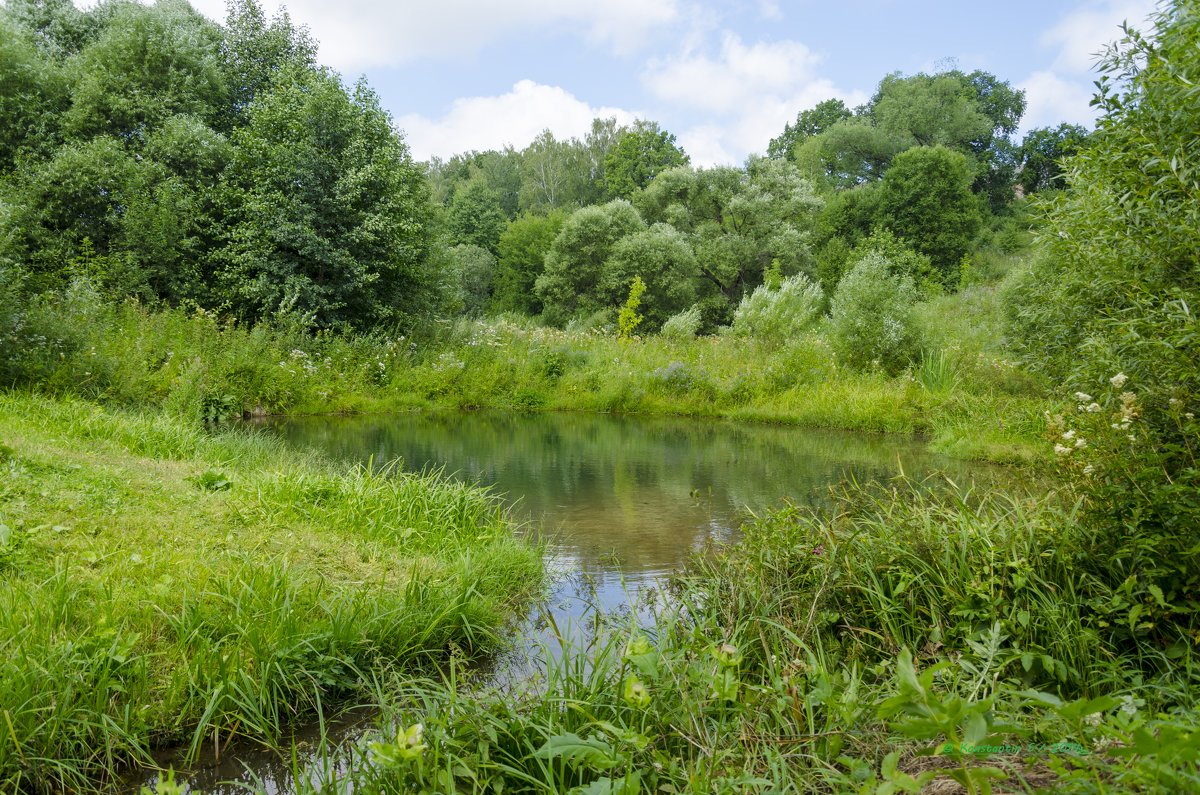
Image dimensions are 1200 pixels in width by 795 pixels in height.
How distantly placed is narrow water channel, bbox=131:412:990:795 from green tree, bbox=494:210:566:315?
74.6ft

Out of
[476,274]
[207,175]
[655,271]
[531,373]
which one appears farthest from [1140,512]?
[476,274]

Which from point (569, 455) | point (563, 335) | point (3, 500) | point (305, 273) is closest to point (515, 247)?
point (563, 335)

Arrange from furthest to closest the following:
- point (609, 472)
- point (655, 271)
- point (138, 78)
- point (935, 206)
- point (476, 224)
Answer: point (476, 224), point (935, 206), point (655, 271), point (138, 78), point (609, 472)

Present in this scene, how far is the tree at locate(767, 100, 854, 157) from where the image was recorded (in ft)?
164

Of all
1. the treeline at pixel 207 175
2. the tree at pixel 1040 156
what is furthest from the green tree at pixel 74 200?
the tree at pixel 1040 156

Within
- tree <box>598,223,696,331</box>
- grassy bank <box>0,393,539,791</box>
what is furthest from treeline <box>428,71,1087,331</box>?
grassy bank <box>0,393,539,791</box>

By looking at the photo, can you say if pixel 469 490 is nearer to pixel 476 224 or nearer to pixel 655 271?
pixel 655 271

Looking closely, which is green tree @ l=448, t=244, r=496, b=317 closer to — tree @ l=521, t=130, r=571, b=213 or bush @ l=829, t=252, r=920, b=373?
tree @ l=521, t=130, r=571, b=213

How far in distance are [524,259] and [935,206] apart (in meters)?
19.1

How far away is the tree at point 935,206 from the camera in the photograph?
32.9 meters

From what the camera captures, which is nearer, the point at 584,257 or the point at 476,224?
the point at 584,257

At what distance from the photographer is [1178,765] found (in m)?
1.38

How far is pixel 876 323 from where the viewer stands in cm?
1488

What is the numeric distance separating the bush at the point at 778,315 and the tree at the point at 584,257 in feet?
41.5
